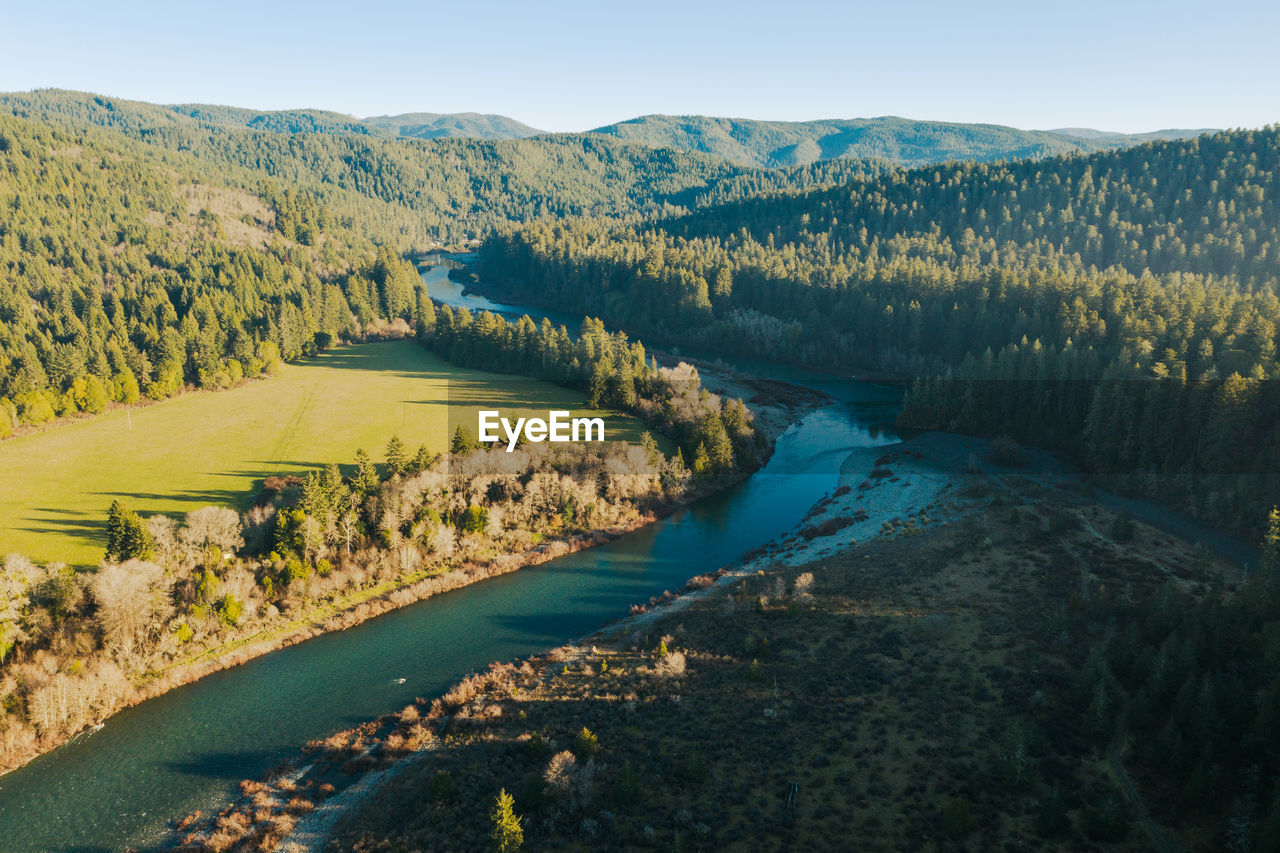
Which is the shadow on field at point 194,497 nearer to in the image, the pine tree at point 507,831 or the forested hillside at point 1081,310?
the pine tree at point 507,831

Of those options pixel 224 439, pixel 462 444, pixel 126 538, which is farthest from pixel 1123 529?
pixel 224 439

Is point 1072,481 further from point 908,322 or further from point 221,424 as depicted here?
point 221,424

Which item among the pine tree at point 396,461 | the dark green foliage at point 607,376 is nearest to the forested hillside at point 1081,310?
the dark green foliage at point 607,376

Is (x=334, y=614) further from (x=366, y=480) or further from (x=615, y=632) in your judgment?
(x=615, y=632)

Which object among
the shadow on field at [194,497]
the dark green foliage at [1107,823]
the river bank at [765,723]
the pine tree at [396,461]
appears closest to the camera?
the dark green foliage at [1107,823]

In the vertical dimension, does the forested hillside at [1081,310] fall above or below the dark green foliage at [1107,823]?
above

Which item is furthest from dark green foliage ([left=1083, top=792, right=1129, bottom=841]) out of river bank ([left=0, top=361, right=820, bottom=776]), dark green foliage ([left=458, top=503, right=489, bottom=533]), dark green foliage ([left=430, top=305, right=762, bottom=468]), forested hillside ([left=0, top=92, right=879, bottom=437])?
forested hillside ([left=0, top=92, right=879, bottom=437])
